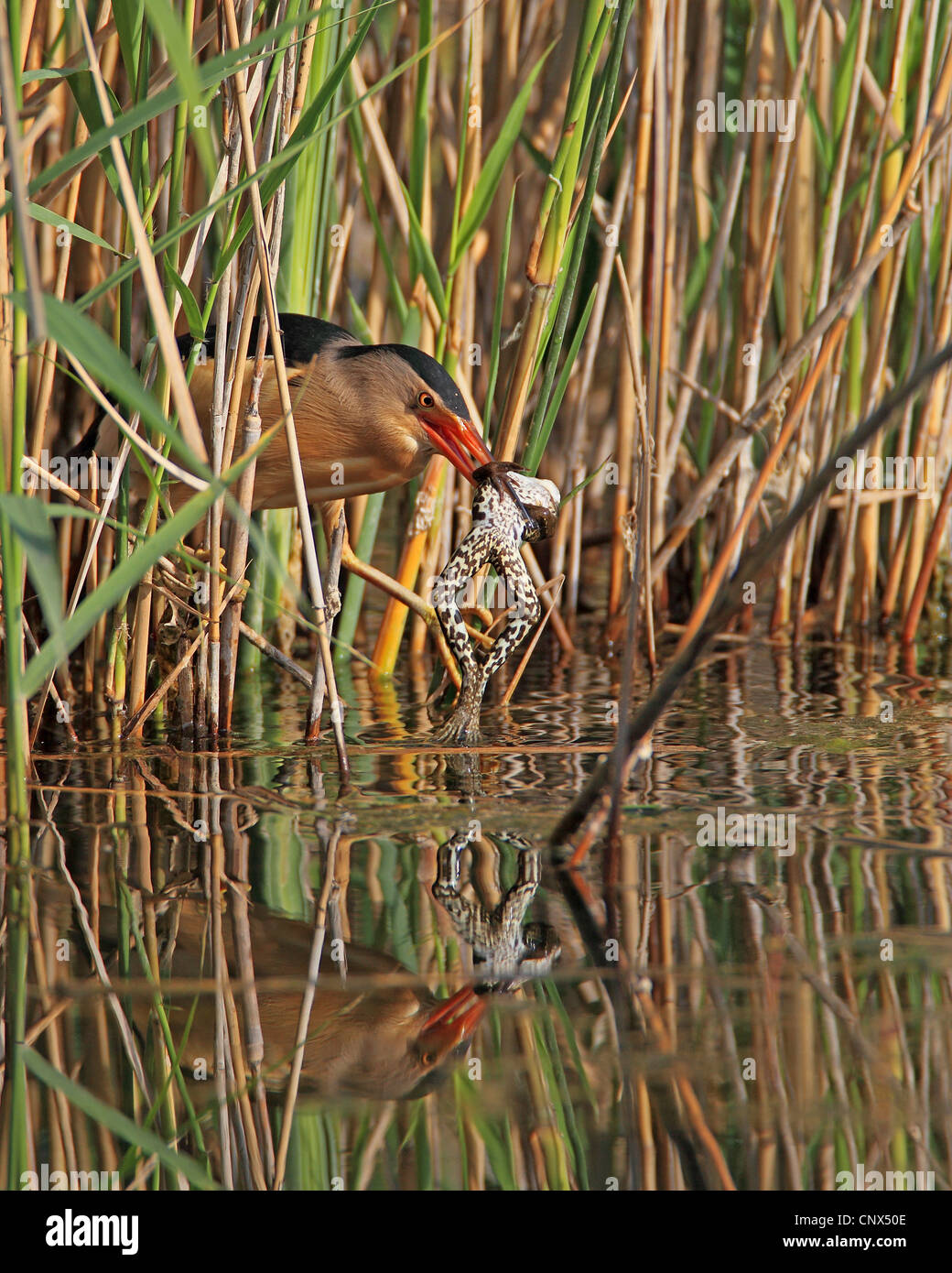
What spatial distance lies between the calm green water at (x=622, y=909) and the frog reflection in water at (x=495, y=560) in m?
0.15

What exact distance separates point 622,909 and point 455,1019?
34 centimetres

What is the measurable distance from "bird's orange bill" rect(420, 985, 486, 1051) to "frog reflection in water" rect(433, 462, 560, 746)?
942 millimetres

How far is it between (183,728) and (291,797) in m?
0.45

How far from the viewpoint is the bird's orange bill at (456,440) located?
2729 mm

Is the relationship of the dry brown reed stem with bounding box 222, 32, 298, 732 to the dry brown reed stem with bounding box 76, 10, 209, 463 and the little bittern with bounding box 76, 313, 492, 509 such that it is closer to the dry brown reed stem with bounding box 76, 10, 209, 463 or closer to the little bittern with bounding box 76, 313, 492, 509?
the little bittern with bounding box 76, 313, 492, 509

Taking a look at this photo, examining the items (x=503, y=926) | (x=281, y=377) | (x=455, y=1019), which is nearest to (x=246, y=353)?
(x=281, y=377)

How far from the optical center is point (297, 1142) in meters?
1.23

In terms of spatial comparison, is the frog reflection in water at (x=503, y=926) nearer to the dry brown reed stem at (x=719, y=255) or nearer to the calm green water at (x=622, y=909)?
the calm green water at (x=622, y=909)

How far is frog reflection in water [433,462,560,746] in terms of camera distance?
7.73 feet

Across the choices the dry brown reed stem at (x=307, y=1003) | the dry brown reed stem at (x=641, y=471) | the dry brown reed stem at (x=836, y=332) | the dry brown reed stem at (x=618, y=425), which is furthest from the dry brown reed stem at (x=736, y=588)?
the dry brown reed stem at (x=618, y=425)

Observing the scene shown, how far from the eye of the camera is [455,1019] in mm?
1458

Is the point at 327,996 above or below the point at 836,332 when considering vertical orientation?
below

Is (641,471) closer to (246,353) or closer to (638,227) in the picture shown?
(246,353)

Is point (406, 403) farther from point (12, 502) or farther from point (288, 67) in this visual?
point (12, 502)
